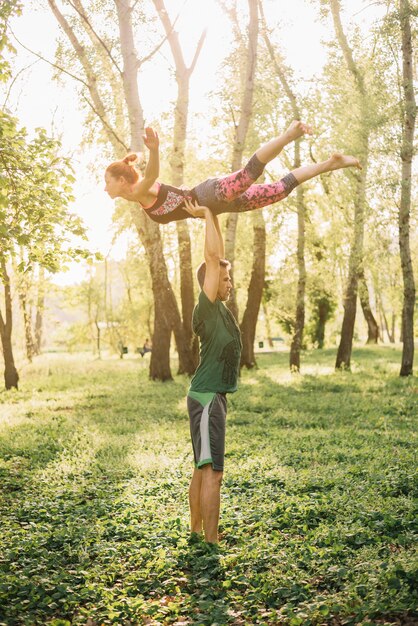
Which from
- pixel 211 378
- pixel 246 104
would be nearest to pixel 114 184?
pixel 211 378

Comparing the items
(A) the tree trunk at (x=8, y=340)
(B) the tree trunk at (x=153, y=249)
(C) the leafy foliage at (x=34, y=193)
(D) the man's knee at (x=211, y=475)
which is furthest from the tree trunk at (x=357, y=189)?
(D) the man's knee at (x=211, y=475)

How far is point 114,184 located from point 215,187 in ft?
3.30

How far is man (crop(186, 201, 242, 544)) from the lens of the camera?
6.26 metres

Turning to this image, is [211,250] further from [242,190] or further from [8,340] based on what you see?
[8,340]

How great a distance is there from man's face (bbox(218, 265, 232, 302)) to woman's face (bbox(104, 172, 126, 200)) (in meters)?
1.30

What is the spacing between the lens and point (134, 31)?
19.9 metres

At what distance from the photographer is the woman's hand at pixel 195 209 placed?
642 centimetres

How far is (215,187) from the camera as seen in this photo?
650 cm

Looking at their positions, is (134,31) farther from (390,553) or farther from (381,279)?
(381,279)

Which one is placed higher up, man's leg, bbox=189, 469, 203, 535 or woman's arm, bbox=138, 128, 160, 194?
woman's arm, bbox=138, 128, 160, 194

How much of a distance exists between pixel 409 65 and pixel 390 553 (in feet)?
60.5

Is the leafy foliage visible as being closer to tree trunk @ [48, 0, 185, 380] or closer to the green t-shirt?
the green t-shirt

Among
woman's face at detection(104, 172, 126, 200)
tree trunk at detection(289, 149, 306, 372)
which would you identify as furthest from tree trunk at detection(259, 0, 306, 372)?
woman's face at detection(104, 172, 126, 200)

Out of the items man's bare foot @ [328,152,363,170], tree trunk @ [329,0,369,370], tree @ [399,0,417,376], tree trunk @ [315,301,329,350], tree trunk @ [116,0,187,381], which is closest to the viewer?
man's bare foot @ [328,152,363,170]
